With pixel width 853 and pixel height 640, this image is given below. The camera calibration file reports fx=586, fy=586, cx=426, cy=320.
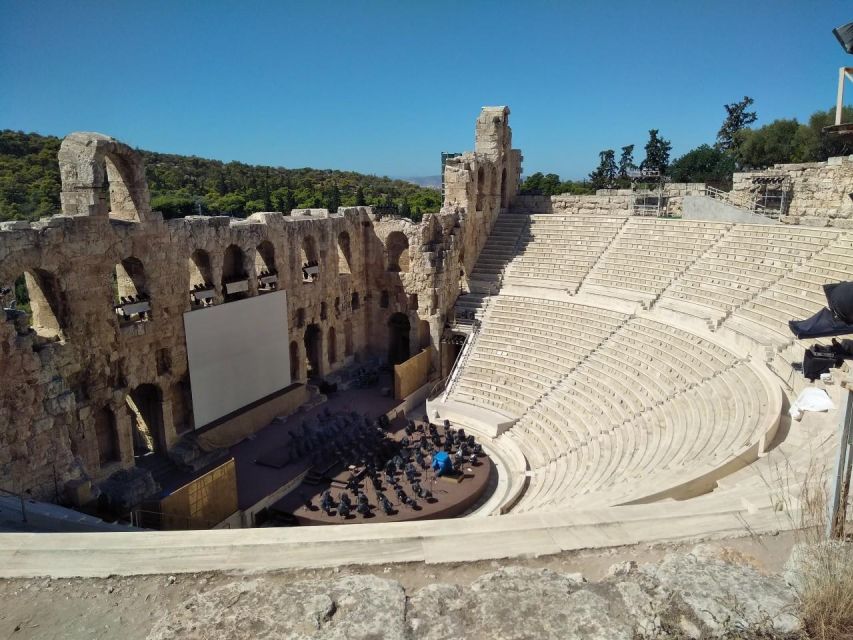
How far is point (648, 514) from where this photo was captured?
427cm

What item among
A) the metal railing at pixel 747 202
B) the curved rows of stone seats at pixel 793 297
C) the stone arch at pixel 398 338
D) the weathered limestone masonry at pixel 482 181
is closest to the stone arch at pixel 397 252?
the stone arch at pixel 398 338

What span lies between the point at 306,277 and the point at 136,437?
791 cm

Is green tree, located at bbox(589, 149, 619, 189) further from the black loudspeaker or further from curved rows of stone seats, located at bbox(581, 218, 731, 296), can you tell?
the black loudspeaker

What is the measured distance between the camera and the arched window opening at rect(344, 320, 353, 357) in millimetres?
23719

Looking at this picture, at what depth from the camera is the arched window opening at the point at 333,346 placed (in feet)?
75.4

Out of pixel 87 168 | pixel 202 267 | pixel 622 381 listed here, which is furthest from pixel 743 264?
pixel 87 168

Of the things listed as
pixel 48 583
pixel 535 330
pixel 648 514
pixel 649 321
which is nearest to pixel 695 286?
pixel 649 321

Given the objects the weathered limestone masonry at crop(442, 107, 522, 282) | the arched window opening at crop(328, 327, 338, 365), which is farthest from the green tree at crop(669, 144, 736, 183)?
the arched window opening at crop(328, 327, 338, 365)

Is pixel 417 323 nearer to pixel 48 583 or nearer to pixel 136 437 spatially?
pixel 136 437

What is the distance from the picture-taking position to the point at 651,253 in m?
21.6

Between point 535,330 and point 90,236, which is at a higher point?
point 90,236

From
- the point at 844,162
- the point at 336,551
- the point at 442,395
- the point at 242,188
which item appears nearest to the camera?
the point at 336,551

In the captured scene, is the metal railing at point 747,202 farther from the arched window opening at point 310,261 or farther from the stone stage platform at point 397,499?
the arched window opening at point 310,261

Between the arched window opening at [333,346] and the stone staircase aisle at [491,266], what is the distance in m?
4.81
